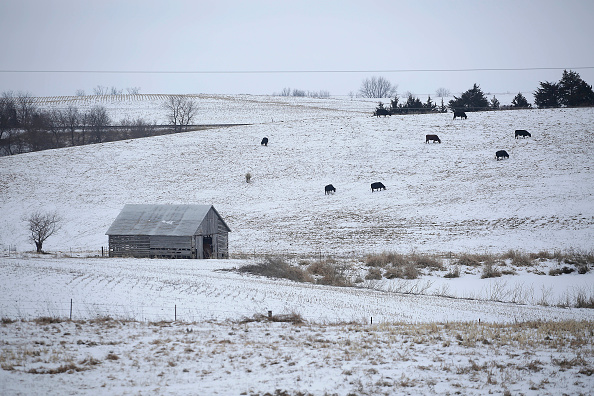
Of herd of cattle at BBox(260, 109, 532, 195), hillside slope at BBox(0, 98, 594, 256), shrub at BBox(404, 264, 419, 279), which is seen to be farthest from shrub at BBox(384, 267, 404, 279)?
herd of cattle at BBox(260, 109, 532, 195)

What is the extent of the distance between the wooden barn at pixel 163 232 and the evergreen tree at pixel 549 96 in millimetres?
64890

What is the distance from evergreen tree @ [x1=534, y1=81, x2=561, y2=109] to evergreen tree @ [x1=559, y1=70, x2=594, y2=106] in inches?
24.6

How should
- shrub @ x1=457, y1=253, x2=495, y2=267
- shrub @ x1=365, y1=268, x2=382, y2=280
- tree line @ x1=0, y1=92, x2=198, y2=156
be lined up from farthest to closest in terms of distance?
tree line @ x1=0, y1=92, x2=198, y2=156 → shrub @ x1=457, y1=253, x2=495, y2=267 → shrub @ x1=365, y1=268, x2=382, y2=280

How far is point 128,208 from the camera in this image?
104 ft

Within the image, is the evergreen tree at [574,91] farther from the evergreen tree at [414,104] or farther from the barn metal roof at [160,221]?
the barn metal roof at [160,221]

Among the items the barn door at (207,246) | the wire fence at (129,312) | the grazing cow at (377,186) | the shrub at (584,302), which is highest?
the grazing cow at (377,186)

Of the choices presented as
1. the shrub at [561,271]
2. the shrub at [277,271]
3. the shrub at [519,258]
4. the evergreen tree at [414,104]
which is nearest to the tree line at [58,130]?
the evergreen tree at [414,104]

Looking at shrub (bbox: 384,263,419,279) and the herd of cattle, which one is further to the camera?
the herd of cattle

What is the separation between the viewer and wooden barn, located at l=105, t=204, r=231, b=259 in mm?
29203

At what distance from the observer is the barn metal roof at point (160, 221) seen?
1152 inches

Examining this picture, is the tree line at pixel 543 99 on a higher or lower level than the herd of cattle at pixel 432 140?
higher

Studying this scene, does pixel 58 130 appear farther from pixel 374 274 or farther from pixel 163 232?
pixel 374 274

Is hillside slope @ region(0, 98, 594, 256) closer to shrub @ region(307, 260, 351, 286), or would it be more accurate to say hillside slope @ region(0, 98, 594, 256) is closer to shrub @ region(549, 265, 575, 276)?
shrub @ region(549, 265, 575, 276)

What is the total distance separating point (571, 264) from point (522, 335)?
13.8 meters
